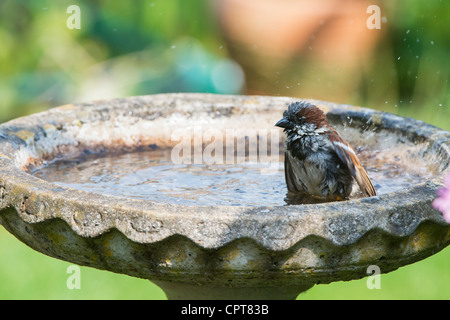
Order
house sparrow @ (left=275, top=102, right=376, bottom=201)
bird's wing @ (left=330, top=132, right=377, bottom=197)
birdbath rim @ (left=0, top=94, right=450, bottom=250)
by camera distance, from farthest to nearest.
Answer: house sparrow @ (left=275, top=102, right=376, bottom=201) < bird's wing @ (left=330, top=132, right=377, bottom=197) < birdbath rim @ (left=0, top=94, right=450, bottom=250)

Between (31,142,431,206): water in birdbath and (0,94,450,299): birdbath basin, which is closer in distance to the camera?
(0,94,450,299): birdbath basin

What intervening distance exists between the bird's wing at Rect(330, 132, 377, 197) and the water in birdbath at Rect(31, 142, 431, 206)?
197 mm

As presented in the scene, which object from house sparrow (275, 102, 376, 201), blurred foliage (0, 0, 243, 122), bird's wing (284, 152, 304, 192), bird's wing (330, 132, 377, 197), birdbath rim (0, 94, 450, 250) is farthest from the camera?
blurred foliage (0, 0, 243, 122)

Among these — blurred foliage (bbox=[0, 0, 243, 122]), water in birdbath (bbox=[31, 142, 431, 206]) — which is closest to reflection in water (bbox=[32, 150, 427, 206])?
water in birdbath (bbox=[31, 142, 431, 206])

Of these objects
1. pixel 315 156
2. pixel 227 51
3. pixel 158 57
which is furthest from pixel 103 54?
pixel 315 156

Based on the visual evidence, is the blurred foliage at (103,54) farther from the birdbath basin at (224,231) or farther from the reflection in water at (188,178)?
the birdbath basin at (224,231)

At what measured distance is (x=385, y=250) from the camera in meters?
2.08

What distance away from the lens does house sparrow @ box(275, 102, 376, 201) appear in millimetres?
2852

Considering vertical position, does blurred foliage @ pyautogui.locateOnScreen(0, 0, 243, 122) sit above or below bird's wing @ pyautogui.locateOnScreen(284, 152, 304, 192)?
above

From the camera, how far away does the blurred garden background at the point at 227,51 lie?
658cm

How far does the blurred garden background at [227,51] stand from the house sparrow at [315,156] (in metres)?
3.77

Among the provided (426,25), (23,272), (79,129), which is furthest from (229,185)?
(426,25)

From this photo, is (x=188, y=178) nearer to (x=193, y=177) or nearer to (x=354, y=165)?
(x=193, y=177)

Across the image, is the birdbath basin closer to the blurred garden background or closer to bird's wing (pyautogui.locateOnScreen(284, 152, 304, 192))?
bird's wing (pyautogui.locateOnScreen(284, 152, 304, 192))
